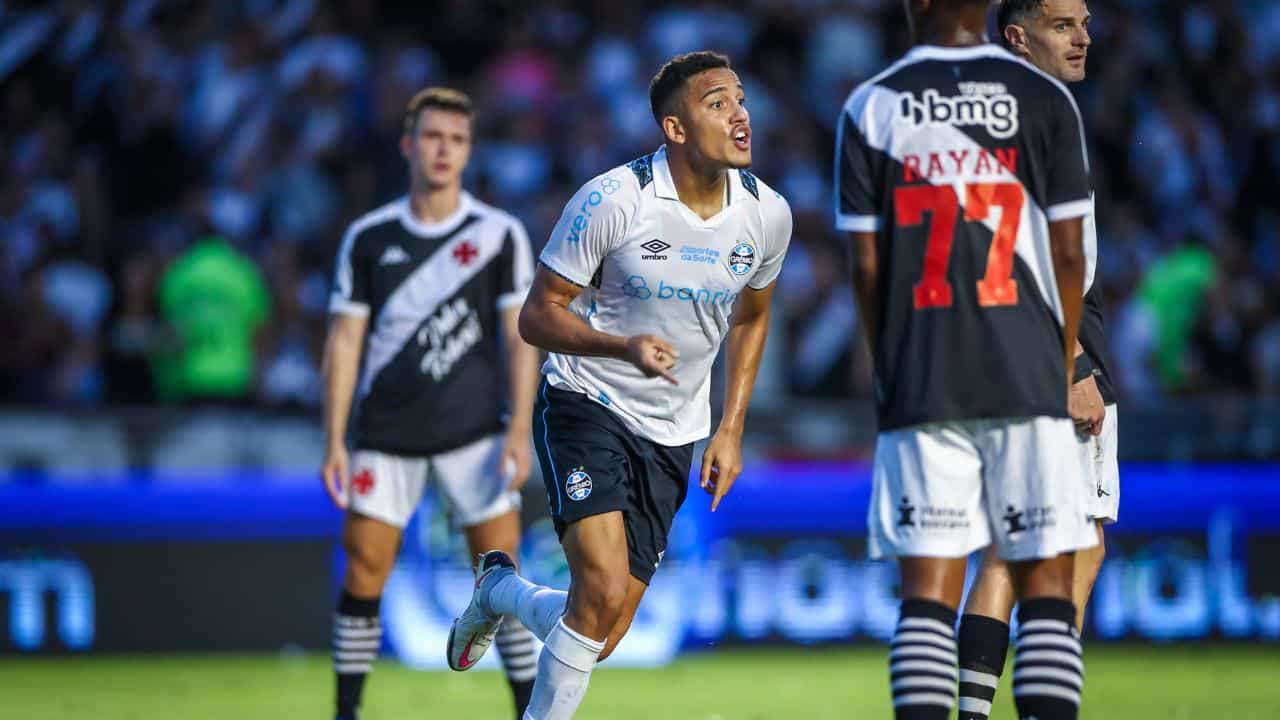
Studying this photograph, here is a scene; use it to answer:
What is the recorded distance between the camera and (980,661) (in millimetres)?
5746

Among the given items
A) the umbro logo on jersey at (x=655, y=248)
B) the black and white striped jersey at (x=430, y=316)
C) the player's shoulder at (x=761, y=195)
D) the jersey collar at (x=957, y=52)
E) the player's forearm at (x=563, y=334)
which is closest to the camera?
the jersey collar at (x=957, y=52)

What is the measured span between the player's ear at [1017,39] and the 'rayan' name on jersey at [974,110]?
1335 millimetres

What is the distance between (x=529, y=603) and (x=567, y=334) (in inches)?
44.9

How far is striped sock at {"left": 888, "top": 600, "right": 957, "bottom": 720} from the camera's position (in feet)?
15.4

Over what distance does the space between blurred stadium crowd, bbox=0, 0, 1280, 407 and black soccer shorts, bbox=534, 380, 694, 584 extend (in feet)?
20.2

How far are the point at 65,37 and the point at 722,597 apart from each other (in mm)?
9304

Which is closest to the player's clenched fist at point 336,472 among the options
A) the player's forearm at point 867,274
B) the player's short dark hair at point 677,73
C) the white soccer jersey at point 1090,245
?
the player's short dark hair at point 677,73

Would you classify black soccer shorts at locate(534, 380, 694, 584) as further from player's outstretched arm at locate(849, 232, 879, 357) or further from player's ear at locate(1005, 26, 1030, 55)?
player's ear at locate(1005, 26, 1030, 55)

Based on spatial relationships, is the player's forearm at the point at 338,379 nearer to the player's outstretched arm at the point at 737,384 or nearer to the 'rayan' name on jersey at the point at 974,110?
the player's outstretched arm at the point at 737,384

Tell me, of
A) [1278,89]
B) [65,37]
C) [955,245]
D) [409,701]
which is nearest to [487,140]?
[65,37]

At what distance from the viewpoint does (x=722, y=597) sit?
11.3 meters

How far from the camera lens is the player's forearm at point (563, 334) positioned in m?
5.53

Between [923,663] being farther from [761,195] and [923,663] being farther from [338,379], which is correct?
[338,379]

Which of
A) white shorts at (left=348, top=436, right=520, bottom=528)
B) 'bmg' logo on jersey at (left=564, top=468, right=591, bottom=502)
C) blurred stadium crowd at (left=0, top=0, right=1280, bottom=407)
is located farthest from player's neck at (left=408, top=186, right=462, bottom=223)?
blurred stadium crowd at (left=0, top=0, right=1280, bottom=407)
